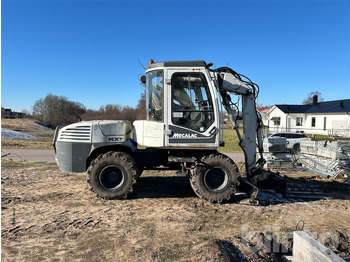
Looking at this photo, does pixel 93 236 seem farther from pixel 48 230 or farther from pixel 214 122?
pixel 214 122

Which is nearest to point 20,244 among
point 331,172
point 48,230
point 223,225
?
point 48,230

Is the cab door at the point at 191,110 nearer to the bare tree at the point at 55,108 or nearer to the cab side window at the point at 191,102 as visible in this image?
the cab side window at the point at 191,102

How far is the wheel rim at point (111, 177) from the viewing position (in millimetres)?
6168

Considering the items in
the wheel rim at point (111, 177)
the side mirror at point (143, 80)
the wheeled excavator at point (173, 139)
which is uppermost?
the side mirror at point (143, 80)

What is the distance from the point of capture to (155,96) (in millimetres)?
6348

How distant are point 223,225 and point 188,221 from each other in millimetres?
Result: 665

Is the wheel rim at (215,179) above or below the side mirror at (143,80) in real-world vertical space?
below

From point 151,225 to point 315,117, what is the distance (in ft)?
130

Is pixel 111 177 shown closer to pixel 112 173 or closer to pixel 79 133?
pixel 112 173

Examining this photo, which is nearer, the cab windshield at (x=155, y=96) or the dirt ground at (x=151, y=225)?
the dirt ground at (x=151, y=225)

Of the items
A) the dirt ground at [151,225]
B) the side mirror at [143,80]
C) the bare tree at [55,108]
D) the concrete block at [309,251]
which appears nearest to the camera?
the concrete block at [309,251]

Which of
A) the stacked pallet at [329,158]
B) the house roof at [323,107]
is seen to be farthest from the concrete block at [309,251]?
the house roof at [323,107]

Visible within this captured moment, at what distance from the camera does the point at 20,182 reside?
25.2ft

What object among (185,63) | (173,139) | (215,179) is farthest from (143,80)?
(215,179)
